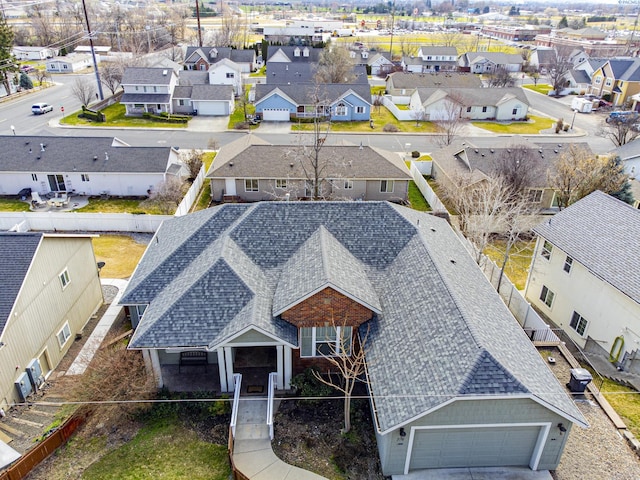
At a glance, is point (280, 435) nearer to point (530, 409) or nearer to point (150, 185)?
point (530, 409)

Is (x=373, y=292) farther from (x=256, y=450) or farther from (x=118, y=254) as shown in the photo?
(x=118, y=254)

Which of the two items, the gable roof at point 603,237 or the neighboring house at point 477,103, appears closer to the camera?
the gable roof at point 603,237

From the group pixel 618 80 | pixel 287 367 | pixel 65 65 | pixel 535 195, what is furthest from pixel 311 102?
pixel 65 65

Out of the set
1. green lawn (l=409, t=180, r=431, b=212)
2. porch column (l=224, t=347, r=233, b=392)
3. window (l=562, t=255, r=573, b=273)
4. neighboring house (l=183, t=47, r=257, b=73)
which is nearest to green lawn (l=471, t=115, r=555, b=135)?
green lawn (l=409, t=180, r=431, b=212)

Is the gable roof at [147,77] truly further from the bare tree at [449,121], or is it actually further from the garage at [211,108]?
the bare tree at [449,121]

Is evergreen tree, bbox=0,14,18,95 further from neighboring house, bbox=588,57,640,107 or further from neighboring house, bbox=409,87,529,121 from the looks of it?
neighboring house, bbox=588,57,640,107

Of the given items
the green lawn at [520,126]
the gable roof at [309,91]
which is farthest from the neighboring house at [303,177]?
the green lawn at [520,126]
